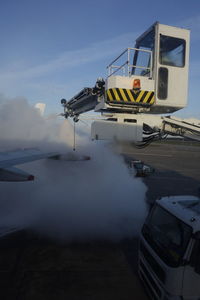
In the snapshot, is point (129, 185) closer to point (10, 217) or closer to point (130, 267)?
point (130, 267)

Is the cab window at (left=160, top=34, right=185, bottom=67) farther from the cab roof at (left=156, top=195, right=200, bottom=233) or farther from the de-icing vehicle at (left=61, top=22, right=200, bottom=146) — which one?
the cab roof at (left=156, top=195, right=200, bottom=233)

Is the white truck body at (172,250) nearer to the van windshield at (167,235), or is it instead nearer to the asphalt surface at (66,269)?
the van windshield at (167,235)

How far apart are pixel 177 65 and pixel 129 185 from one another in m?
4.19

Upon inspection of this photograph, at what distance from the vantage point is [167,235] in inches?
136

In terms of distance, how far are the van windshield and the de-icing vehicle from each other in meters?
1.92

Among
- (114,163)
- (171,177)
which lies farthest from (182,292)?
(171,177)

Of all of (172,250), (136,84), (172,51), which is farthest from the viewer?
(172,51)

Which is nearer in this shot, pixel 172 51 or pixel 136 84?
pixel 136 84

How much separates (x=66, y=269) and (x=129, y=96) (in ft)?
13.9

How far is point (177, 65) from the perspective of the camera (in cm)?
518

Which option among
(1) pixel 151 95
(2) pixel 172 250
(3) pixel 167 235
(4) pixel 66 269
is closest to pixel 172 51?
(1) pixel 151 95

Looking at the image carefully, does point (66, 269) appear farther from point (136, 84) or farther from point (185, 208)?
point (136, 84)

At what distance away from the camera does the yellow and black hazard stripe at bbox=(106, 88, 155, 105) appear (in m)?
4.61

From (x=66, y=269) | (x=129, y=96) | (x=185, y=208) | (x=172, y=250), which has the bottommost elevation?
(x=66, y=269)
